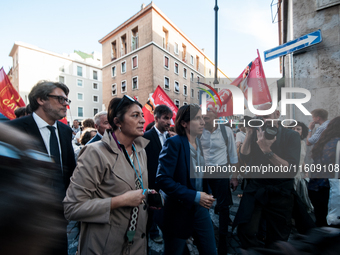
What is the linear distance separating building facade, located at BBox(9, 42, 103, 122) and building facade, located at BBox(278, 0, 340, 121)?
119 ft

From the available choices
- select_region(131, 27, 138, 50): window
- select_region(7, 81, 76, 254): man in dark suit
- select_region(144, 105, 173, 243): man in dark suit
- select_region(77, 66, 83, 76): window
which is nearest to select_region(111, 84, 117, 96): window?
select_region(131, 27, 138, 50): window

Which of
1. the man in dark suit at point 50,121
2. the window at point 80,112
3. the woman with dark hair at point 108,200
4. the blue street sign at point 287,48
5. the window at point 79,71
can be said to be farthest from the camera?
the window at point 79,71

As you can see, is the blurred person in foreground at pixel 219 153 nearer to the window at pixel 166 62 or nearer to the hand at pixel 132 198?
the hand at pixel 132 198

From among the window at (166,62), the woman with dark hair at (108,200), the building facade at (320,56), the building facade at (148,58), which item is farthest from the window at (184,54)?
the woman with dark hair at (108,200)

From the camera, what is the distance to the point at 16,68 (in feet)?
116

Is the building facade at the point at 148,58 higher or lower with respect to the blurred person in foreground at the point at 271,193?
higher

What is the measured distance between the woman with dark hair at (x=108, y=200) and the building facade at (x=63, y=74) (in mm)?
37259

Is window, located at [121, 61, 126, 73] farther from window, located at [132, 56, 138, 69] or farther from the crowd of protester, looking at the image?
the crowd of protester

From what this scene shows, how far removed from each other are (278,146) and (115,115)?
1916 mm

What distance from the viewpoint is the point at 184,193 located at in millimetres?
1841

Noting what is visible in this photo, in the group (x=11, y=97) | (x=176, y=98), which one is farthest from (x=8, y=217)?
(x=176, y=98)

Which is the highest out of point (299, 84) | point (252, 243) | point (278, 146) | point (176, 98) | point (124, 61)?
point (124, 61)

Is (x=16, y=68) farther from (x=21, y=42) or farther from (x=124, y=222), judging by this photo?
(x=124, y=222)

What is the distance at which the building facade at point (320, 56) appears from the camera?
5.02m
